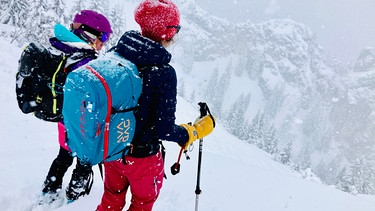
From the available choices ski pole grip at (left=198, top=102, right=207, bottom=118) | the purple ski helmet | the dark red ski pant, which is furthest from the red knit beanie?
the purple ski helmet

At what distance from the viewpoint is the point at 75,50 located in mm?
3480

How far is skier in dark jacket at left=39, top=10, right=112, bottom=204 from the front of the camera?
11.3 feet

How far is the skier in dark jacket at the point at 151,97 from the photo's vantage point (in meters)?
2.54

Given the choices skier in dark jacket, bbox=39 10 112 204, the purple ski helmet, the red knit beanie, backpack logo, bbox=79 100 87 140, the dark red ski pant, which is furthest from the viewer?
the purple ski helmet

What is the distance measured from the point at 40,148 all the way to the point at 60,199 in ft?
8.10

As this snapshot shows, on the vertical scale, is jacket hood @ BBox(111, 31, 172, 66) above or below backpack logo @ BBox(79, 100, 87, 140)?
above

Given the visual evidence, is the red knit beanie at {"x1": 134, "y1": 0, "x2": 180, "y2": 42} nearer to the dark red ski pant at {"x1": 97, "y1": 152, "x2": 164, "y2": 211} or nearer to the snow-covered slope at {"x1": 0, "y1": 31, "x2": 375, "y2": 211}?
the dark red ski pant at {"x1": 97, "y1": 152, "x2": 164, "y2": 211}

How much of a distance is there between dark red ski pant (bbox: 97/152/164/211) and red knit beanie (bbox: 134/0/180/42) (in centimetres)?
125

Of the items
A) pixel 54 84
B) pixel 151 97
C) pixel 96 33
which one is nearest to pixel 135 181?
pixel 151 97

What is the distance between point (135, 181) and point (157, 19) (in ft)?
5.45

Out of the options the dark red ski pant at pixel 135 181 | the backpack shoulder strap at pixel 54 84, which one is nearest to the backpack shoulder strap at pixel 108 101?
the dark red ski pant at pixel 135 181

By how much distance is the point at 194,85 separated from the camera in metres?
198

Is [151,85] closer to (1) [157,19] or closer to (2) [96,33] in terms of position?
(1) [157,19]

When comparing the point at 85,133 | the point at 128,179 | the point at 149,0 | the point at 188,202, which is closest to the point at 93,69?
the point at 85,133
